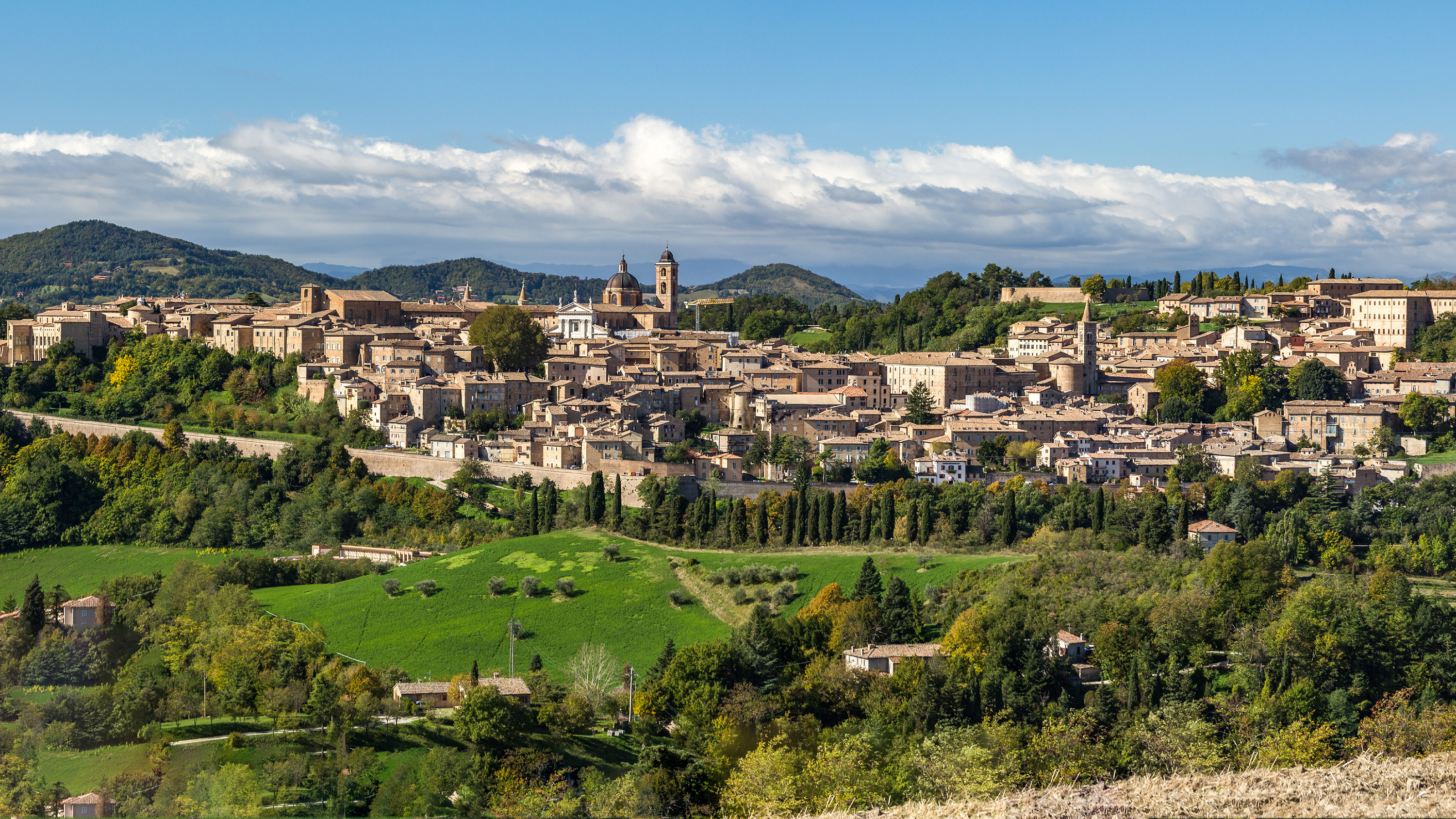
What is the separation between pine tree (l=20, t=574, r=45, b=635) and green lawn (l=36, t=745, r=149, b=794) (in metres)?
9.28

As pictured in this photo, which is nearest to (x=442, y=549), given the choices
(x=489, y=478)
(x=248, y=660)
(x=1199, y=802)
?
(x=489, y=478)

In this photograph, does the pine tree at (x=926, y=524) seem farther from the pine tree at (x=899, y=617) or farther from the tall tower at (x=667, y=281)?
the tall tower at (x=667, y=281)

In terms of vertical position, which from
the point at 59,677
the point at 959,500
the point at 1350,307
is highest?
the point at 1350,307

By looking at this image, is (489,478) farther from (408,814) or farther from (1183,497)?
(408,814)

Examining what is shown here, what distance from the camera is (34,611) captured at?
95.5 ft

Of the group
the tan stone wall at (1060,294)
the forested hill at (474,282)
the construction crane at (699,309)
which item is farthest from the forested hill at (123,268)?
the tan stone wall at (1060,294)

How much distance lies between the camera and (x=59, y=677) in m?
25.4

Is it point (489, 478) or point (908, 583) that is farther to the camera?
point (489, 478)

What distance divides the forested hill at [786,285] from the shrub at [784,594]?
104949 millimetres

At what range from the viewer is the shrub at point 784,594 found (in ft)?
95.0

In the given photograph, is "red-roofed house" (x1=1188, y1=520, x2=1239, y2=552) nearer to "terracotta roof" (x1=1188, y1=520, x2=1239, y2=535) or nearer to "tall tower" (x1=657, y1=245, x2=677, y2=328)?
"terracotta roof" (x1=1188, y1=520, x2=1239, y2=535)

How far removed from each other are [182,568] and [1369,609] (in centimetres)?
2502

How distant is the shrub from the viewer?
29.0m

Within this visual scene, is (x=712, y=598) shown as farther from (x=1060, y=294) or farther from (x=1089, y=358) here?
(x=1060, y=294)
